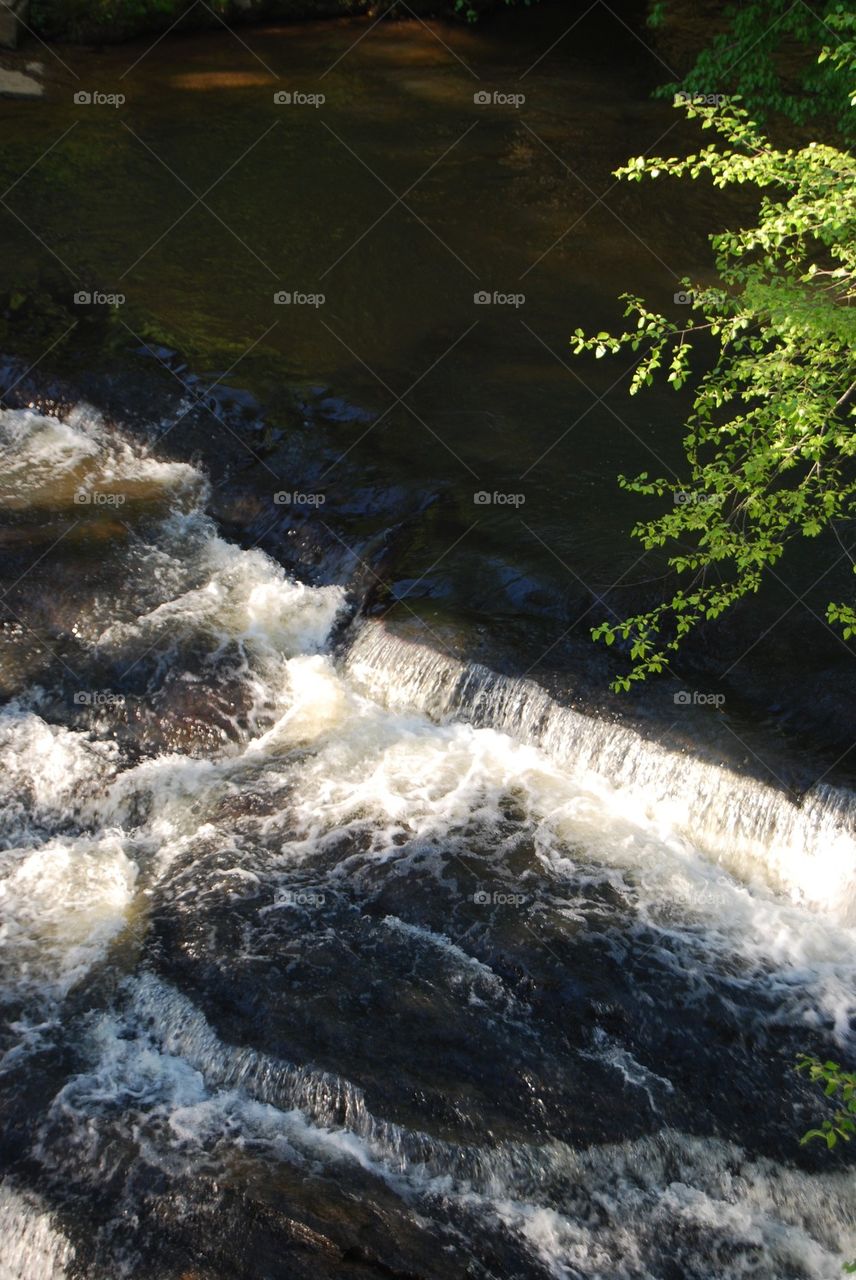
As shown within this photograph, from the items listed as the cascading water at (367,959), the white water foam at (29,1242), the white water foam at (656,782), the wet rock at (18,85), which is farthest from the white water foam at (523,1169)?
the wet rock at (18,85)

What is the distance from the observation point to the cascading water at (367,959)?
206 inches

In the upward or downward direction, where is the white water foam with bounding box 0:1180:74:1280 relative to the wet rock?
downward

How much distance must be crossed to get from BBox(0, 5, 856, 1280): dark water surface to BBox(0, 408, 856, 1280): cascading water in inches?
0.9

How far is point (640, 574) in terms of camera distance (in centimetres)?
870

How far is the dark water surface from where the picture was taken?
17.6 feet

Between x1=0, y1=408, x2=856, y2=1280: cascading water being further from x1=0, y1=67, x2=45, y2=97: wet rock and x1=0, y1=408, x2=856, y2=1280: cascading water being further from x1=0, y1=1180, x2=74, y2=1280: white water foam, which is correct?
x1=0, y1=67, x2=45, y2=97: wet rock

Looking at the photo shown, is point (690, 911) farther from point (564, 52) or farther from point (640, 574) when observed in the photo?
point (564, 52)

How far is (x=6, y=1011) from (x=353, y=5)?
18.5 metres

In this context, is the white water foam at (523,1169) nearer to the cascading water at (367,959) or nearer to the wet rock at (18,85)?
the cascading water at (367,959)

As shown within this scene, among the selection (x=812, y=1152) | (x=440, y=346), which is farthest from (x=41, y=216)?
(x=812, y=1152)

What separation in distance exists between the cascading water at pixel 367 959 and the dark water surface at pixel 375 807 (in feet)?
0.07

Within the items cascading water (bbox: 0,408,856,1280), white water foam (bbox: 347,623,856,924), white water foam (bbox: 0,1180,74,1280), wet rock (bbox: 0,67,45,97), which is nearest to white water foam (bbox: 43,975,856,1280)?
cascading water (bbox: 0,408,856,1280)

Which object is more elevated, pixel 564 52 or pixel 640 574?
pixel 564 52

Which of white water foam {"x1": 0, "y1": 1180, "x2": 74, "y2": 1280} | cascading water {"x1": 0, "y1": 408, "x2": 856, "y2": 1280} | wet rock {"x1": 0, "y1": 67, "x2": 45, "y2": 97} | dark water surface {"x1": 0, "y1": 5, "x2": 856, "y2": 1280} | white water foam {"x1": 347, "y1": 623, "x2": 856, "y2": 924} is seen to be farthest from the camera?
wet rock {"x1": 0, "y1": 67, "x2": 45, "y2": 97}
